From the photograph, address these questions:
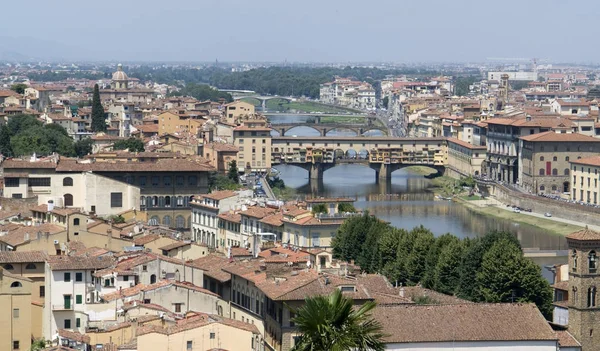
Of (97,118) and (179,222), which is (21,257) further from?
(97,118)

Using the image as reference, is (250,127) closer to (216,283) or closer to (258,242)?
(258,242)

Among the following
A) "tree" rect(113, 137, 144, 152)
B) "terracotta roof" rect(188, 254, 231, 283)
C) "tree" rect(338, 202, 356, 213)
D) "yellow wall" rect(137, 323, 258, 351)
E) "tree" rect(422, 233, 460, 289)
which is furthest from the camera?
"tree" rect(113, 137, 144, 152)

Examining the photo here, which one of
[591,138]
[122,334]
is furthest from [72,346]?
[591,138]

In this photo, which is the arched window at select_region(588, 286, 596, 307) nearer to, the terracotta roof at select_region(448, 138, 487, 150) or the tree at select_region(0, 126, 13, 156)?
the tree at select_region(0, 126, 13, 156)

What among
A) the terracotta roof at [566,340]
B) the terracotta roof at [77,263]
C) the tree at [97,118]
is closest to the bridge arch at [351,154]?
the tree at [97,118]

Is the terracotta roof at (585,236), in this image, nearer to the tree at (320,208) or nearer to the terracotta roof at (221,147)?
the tree at (320,208)

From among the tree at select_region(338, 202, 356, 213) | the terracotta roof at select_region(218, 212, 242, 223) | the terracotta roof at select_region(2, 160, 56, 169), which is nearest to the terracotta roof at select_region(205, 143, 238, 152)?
the terracotta roof at select_region(2, 160, 56, 169)

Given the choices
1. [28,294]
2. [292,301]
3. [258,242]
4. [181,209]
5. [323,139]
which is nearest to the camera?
[292,301]
